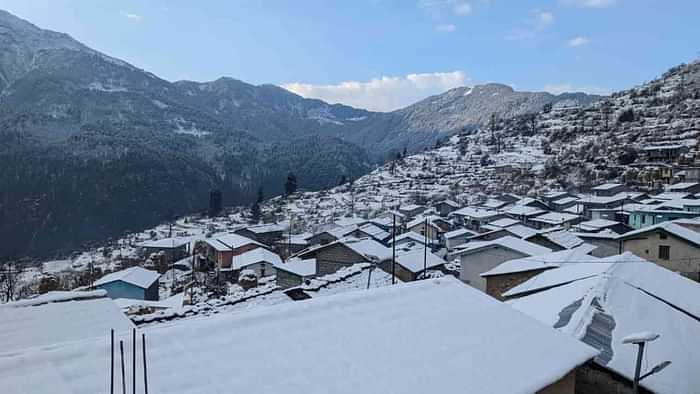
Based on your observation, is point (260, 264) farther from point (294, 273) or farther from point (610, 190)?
point (610, 190)

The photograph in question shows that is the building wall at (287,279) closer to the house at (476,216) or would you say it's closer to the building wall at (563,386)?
the building wall at (563,386)

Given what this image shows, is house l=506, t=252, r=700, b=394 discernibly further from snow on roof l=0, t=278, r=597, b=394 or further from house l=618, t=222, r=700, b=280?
house l=618, t=222, r=700, b=280

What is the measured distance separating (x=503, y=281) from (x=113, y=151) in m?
90.0

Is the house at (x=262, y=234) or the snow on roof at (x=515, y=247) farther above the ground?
the snow on roof at (x=515, y=247)

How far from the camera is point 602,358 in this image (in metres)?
4.91

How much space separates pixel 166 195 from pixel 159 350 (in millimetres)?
81642

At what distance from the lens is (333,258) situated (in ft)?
64.0

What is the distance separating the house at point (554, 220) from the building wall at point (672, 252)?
1169cm

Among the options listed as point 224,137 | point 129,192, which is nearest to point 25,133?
point 129,192

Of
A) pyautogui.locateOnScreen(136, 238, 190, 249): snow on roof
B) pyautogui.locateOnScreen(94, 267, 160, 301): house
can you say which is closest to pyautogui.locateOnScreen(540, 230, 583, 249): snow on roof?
pyautogui.locateOnScreen(94, 267, 160, 301): house

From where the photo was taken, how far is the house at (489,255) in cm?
1599

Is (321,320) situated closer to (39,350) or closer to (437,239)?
(39,350)

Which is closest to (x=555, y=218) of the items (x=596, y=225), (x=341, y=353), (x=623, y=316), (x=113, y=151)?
(x=596, y=225)

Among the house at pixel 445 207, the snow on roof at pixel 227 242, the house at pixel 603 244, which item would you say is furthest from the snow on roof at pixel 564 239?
the house at pixel 445 207
